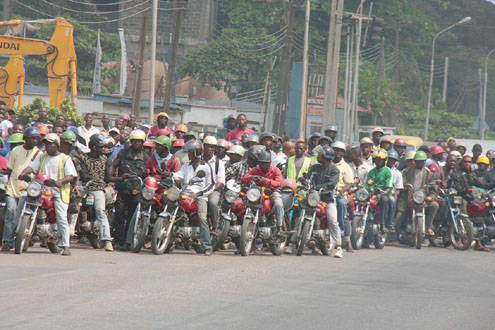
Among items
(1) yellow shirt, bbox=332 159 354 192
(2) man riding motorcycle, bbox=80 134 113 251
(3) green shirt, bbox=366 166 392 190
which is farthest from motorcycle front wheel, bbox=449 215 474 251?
(2) man riding motorcycle, bbox=80 134 113 251

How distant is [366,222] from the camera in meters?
17.1

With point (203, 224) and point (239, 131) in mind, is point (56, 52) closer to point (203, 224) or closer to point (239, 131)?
point (239, 131)

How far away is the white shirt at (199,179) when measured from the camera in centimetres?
1388

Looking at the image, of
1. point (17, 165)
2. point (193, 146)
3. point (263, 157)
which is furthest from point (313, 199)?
point (17, 165)

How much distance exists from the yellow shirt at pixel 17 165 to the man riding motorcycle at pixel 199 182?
88.0 inches

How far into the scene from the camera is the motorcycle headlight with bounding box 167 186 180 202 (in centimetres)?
1349

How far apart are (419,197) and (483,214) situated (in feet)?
5.01

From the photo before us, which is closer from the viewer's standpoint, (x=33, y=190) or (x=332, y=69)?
(x=33, y=190)

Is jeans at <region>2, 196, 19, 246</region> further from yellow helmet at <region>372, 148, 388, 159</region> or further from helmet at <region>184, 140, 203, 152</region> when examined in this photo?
yellow helmet at <region>372, 148, 388, 159</region>

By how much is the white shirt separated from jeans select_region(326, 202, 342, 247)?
2.11 m

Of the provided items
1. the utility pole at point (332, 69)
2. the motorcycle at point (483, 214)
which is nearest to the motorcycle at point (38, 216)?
the motorcycle at point (483, 214)

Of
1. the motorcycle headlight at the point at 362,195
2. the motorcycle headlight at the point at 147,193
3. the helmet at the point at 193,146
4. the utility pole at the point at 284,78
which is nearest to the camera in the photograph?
the motorcycle headlight at the point at 147,193

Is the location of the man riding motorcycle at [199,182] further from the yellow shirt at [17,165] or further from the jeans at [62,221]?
the yellow shirt at [17,165]

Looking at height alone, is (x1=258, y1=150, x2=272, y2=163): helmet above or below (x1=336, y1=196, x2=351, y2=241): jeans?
above
